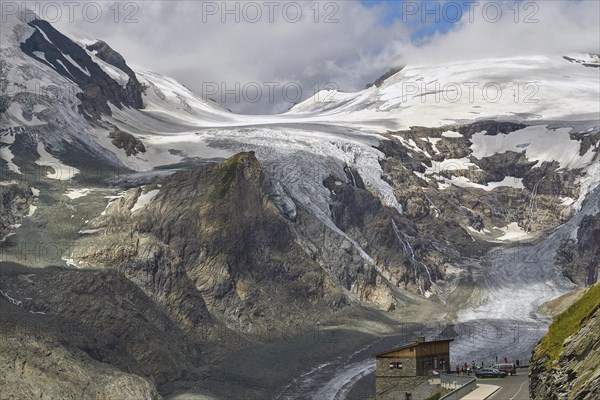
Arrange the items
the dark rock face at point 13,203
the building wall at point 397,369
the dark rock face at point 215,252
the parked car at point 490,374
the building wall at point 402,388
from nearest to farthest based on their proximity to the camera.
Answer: the building wall at point 402,388 < the parked car at point 490,374 < the building wall at point 397,369 < the dark rock face at point 215,252 < the dark rock face at point 13,203

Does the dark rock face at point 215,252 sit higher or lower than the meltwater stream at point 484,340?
higher

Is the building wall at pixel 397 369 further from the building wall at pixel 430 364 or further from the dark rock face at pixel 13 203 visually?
the dark rock face at pixel 13 203

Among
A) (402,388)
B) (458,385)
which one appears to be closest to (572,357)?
(458,385)

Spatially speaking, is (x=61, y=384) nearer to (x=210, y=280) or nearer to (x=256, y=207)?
(x=210, y=280)

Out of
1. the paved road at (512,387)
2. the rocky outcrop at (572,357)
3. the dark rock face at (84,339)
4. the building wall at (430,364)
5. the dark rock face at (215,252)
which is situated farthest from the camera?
the dark rock face at (215,252)

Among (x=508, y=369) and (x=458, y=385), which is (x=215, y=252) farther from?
(x=458, y=385)

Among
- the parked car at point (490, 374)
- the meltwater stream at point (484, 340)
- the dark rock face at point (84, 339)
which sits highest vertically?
the parked car at point (490, 374)

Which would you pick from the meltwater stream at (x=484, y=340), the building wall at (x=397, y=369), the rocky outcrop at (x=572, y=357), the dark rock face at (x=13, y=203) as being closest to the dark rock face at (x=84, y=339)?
the meltwater stream at (x=484, y=340)

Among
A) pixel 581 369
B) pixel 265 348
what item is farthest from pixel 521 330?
pixel 581 369
